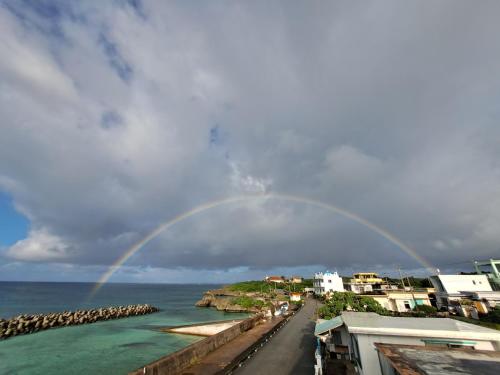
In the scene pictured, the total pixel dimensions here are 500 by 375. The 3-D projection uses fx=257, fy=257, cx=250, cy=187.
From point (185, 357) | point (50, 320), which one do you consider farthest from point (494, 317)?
point (50, 320)

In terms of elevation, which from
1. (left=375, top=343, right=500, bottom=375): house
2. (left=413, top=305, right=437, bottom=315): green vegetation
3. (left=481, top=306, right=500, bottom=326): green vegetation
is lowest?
(left=375, top=343, right=500, bottom=375): house

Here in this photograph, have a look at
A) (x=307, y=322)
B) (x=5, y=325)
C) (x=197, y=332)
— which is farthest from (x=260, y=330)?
(x=5, y=325)

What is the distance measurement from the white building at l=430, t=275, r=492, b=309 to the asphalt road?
45003mm

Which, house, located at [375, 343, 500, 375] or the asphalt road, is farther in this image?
the asphalt road

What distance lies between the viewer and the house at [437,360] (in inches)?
313

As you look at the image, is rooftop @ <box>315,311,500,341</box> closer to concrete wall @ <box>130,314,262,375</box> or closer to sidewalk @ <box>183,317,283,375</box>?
sidewalk @ <box>183,317,283,375</box>

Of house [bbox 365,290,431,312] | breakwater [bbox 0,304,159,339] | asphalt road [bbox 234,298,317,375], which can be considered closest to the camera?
asphalt road [bbox 234,298,317,375]

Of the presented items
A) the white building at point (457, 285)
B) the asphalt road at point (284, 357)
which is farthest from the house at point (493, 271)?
the asphalt road at point (284, 357)

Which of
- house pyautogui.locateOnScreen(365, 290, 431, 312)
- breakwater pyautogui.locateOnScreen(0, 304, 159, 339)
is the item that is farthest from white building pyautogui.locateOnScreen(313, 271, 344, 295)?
breakwater pyautogui.locateOnScreen(0, 304, 159, 339)

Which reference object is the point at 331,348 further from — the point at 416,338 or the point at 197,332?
the point at 197,332

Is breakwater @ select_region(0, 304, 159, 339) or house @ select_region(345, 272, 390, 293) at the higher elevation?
house @ select_region(345, 272, 390, 293)

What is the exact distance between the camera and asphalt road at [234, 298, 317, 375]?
690 inches

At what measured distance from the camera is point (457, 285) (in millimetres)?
57281

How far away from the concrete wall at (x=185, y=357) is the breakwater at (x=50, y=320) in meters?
47.9
